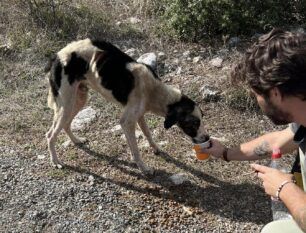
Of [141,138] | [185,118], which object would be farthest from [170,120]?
[141,138]

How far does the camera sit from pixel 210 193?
5.11 metres

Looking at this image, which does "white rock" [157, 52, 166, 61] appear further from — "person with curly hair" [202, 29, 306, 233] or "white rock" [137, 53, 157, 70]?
"person with curly hair" [202, 29, 306, 233]

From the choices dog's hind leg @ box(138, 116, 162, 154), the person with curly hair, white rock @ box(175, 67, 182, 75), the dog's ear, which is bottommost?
dog's hind leg @ box(138, 116, 162, 154)

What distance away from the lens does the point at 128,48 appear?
760 centimetres

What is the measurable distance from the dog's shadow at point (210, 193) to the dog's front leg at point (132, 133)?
8 centimetres

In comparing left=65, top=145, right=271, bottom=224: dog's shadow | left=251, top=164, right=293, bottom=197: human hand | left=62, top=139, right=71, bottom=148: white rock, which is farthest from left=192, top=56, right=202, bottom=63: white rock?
left=251, top=164, right=293, bottom=197: human hand

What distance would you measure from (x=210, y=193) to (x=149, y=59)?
251 centimetres

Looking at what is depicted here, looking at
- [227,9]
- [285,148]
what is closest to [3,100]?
[227,9]

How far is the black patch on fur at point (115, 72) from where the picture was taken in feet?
17.2

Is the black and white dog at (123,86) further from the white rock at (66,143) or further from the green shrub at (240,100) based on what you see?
the green shrub at (240,100)

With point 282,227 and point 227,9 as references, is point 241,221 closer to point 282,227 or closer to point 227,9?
point 282,227

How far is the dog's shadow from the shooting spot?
→ 4.87 m

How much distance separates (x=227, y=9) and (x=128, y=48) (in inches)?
60.3

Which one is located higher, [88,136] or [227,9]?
[227,9]
